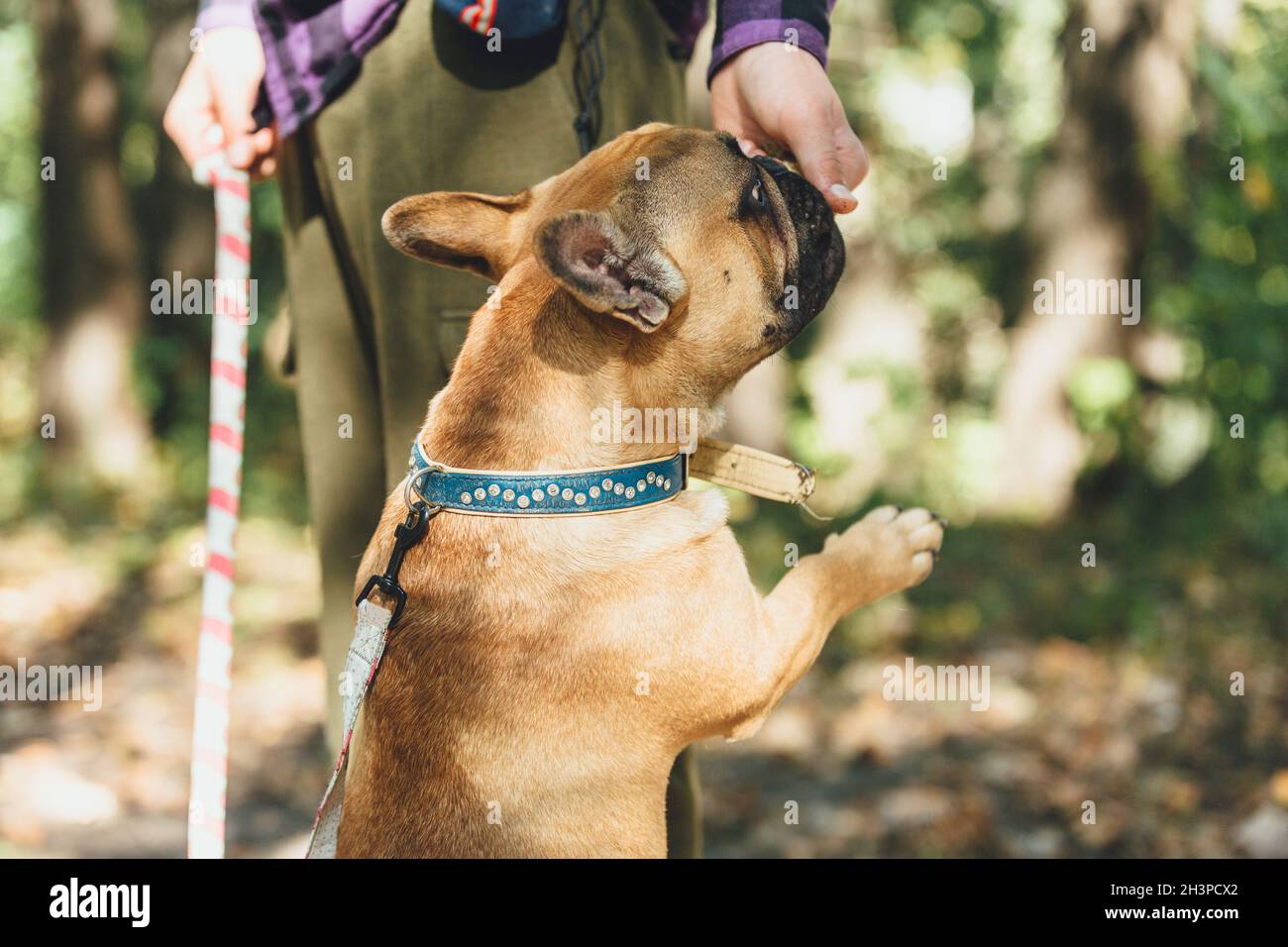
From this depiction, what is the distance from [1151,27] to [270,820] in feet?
21.5

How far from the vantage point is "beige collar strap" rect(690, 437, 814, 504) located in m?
2.69

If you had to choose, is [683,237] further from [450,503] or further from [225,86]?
[225,86]

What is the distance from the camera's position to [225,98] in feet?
Result: 9.34

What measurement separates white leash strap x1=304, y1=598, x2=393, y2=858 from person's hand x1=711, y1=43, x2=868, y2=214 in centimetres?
125

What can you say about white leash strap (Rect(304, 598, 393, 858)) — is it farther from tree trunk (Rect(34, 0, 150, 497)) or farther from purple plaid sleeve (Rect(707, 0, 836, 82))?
tree trunk (Rect(34, 0, 150, 497))

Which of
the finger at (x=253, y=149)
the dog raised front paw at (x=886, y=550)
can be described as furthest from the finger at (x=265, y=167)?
the dog raised front paw at (x=886, y=550)

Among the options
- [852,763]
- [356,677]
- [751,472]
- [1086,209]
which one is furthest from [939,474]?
[356,677]

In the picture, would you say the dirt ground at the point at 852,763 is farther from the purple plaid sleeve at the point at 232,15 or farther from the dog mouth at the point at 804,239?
the purple plaid sleeve at the point at 232,15

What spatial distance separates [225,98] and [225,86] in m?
0.03

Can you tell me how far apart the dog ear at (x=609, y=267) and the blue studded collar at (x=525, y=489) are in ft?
1.02

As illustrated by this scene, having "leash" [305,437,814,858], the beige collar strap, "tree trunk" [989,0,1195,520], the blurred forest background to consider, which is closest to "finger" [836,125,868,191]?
the beige collar strap

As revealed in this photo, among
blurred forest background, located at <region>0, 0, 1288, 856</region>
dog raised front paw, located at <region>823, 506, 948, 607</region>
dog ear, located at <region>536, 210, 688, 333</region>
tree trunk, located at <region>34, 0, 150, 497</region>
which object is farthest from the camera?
tree trunk, located at <region>34, 0, 150, 497</region>
